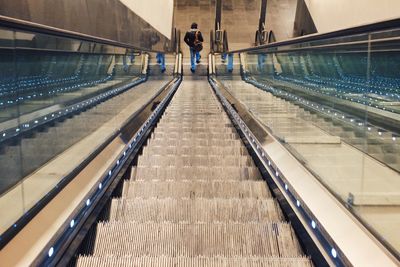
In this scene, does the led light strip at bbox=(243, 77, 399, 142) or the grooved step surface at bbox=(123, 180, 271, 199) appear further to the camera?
the grooved step surface at bbox=(123, 180, 271, 199)

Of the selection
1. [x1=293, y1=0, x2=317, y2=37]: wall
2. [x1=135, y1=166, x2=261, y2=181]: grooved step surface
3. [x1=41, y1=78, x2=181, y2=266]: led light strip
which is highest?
[x1=293, y1=0, x2=317, y2=37]: wall

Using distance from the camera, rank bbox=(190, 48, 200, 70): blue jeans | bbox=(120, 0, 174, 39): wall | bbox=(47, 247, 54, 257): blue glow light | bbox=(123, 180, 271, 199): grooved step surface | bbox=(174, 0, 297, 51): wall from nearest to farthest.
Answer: bbox=(47, 247, 54, 257): blue glow light < bbox=(123, 180, 271, 199): grooved step surface < bbox=(120, 0, 174, 39): wall < bbox=(190, 48, 200, 70): blue jeans < bbox=(174, 0, 297, 51): wall

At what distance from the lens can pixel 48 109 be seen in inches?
153

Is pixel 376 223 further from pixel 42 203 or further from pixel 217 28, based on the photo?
pixel 217 28

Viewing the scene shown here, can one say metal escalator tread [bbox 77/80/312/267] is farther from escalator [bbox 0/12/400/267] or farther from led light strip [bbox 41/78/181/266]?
led light strip [bbox 41/78/181/266]

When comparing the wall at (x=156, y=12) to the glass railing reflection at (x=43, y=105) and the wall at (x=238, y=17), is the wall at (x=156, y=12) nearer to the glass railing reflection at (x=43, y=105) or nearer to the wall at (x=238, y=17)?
the wall at (x=238, y=17)

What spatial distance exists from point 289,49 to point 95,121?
1.84m

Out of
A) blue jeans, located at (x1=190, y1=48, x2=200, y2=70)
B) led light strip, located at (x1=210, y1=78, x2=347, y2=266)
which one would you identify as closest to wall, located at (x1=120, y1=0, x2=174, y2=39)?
blue jeans, located at (x1=190, y1=48, x2=200, y2=70)

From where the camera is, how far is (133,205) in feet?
11.0

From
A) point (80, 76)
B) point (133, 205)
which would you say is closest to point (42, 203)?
point (133, 205)

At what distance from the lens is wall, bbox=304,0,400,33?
834cm

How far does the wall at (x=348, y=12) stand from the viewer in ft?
27.4

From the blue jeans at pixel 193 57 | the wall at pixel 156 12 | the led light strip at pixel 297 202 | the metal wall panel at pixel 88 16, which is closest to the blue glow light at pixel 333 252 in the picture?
the led light strip at pixel 297 202

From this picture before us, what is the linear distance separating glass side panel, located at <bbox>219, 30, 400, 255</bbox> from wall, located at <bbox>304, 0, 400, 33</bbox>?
992 millimetres
